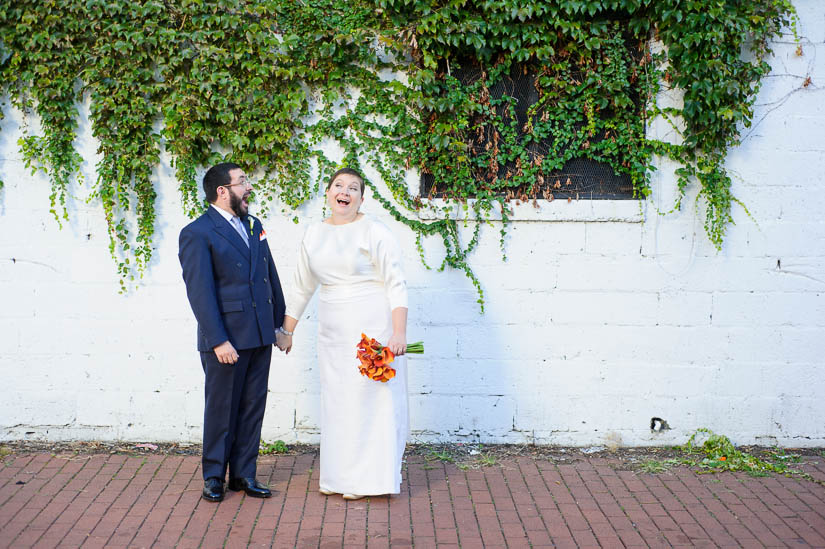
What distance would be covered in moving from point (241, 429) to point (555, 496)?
196 centimetres

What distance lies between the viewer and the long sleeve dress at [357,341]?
4.63 metres

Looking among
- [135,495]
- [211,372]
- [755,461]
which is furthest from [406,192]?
[755,461]

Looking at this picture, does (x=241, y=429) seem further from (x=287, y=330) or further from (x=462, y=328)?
(x=462, y=328)

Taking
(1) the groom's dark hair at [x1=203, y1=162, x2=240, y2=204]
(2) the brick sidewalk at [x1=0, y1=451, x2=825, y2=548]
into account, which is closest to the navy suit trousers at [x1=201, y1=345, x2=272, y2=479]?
(2) the brick sidewalk at [x1=0, y1=451, x2=825, y2=548]

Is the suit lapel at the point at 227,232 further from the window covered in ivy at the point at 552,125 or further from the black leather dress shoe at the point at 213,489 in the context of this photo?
the window covered in ivy at the point at 552,125

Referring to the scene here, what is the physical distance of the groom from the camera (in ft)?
14.7

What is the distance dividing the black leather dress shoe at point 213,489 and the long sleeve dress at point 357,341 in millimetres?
670

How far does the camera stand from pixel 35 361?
5746mm

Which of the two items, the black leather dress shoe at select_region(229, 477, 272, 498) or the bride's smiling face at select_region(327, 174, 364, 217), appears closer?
the bride's smiling face at select_region(327, 174, 364, 217)

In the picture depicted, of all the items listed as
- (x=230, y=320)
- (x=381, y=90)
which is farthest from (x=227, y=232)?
(x=381, y=90)

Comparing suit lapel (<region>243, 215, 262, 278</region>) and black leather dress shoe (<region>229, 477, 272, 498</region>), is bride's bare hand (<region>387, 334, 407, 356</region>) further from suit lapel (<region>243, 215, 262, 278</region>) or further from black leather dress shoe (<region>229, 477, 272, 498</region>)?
black leather dress shoe (<region>229, 477, 272, 498</region>)

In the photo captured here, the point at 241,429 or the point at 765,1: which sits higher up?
the point at 765,1

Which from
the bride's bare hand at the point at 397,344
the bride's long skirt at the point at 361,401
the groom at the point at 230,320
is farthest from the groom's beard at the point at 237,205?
the bride's bare hand at the point at 397,344

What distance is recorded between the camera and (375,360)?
4.50 metres
